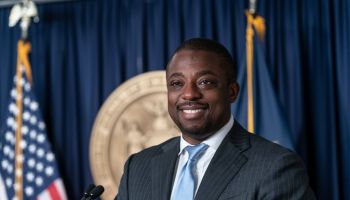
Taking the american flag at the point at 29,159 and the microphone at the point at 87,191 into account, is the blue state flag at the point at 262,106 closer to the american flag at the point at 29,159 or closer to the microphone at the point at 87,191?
the american flag at the point at 29,159

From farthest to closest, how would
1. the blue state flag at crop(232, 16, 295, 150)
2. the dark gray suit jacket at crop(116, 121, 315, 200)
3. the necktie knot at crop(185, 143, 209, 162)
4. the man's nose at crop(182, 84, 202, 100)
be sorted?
the blue state flag at crop(232, 16, 295, 150) < the necktie knot at crop(185, 143, 209, 162) < the man's nose at crop(182, 84, 202, 100) < the dark gray suit jacket at crop(116, 121, 315, 200)

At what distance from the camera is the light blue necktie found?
1750 millimetres

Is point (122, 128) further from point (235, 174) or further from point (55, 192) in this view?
point (235, 174)

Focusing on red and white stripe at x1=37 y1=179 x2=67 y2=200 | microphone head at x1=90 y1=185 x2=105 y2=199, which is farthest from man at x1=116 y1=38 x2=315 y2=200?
red and white stripe at x1=37 y1=179 x2=67 y2=200

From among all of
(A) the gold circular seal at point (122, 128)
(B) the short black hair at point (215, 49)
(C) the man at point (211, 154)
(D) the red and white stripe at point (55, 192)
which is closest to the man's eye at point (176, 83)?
(C) the man at point (211, 154)

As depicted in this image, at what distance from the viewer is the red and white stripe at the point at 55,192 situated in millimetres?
4064

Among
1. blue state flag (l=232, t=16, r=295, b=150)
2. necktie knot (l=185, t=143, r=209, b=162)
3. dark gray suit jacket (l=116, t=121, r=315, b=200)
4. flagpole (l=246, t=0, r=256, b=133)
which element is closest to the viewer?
dark gray suit jacket (l=116, t=121, r=315, b=200)

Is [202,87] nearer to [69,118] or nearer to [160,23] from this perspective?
[160,23]

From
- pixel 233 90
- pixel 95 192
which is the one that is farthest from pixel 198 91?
pixel 95 192

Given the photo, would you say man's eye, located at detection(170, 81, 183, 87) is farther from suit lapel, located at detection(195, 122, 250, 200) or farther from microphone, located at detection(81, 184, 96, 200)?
microphone, located at detection(81, 184, 96, 200)

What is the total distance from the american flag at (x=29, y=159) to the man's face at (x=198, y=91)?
2514 millimetres

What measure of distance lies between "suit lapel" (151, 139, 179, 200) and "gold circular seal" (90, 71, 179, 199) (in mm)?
2013

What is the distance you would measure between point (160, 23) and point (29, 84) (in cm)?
111

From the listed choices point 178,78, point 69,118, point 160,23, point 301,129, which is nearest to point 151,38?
point 160,23
